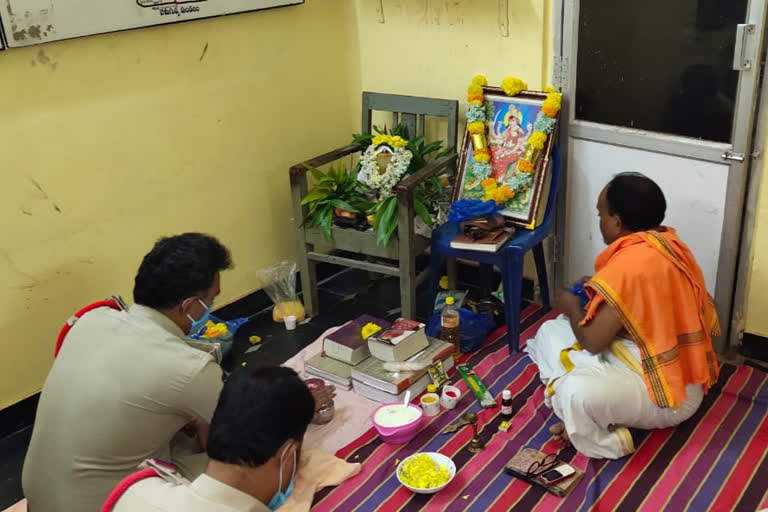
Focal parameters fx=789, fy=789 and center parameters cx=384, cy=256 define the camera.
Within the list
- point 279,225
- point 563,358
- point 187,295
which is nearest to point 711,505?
point 563,358

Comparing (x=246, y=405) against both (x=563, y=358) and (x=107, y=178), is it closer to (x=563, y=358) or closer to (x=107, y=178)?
(x=563, y=358)

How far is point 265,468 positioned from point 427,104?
8.56 feet

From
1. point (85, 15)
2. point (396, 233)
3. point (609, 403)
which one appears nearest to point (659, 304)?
A: point (609, 403)

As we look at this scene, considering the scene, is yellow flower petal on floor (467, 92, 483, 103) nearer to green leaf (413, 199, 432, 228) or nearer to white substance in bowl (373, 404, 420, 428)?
green leaf (413, 199, 432, 228)

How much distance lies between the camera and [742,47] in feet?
9.81

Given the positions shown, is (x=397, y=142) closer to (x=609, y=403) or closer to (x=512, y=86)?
(x=512, y=86)

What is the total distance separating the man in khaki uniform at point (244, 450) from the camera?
1658 mm

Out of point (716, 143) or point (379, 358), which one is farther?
point (379, 358)

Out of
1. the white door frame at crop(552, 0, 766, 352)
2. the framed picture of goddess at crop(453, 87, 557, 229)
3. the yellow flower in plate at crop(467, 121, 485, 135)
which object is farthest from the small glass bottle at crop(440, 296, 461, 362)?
the yellow flower in plate at crop(467, 121, 485, 135)

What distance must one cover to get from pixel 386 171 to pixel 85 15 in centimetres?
145

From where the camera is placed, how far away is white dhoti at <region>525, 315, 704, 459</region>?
2.74 metres

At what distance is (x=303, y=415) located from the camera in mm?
1722

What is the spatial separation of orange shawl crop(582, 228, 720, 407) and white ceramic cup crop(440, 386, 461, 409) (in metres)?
0.68

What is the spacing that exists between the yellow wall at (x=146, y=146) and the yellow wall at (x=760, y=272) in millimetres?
2199
